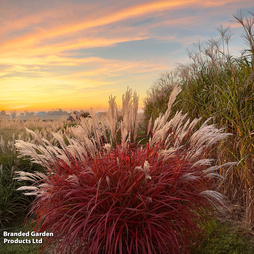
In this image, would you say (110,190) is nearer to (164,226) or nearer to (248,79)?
(164,226)

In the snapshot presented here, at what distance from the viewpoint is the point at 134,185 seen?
2.09m

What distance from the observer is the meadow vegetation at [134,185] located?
1.99 m

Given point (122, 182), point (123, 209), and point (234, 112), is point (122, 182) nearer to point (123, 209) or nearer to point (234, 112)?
point (123, 209)

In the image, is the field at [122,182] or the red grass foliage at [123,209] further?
the field at [122,182]

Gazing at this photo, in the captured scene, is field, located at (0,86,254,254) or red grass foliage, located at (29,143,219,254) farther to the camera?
field, located at (0,86,254,254)

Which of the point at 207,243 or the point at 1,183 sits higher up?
the point at 1,183

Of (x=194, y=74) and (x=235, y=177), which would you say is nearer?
(x=235, y=177)

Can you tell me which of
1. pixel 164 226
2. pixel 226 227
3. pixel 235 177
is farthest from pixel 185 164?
pixel 235 177

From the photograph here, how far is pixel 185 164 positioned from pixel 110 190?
32.7 inches

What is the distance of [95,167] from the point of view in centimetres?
223

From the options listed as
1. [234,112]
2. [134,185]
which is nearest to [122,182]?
[134,185]

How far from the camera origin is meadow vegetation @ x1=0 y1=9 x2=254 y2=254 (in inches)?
78.5

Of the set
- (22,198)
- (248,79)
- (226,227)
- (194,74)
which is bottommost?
(226,227)

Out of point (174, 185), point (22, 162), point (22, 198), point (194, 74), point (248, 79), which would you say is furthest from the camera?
point (194, 74)
